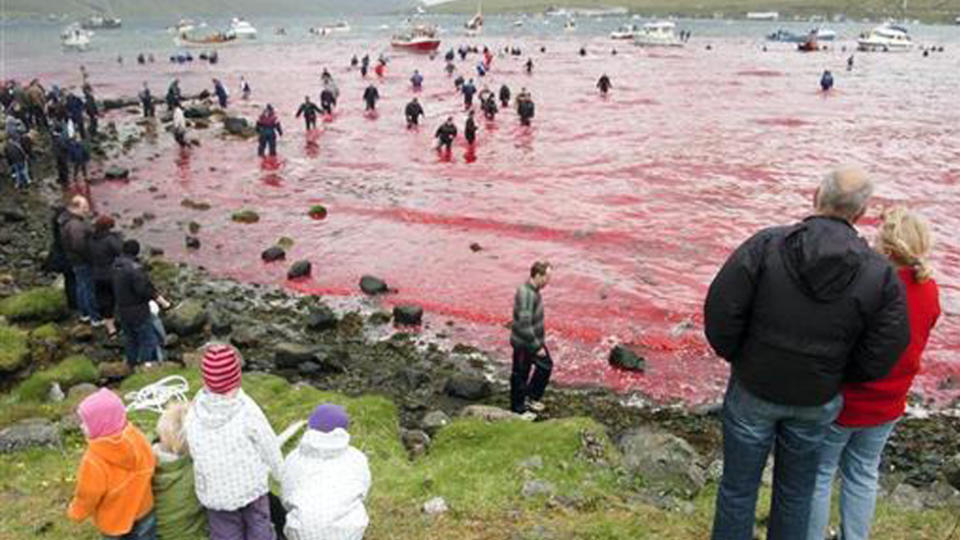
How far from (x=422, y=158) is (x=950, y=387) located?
25.6m

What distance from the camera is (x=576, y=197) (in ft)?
95.6

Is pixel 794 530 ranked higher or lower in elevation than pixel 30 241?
higher

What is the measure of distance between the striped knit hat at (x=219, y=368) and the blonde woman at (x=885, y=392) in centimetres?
432

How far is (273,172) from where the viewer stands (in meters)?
33.9

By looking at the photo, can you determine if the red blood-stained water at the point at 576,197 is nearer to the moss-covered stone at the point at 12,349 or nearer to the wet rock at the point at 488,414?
the wet rock at the point at 488,414

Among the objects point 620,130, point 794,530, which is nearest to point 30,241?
point 794,530

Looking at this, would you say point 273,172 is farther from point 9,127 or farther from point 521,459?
point 521,459

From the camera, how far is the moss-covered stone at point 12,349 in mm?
13648

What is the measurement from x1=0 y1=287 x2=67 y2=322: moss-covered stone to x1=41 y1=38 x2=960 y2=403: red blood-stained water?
5241mm

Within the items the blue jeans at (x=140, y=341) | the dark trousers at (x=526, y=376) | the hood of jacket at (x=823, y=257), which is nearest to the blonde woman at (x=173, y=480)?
the hood of jacket at (x=823, y=257)

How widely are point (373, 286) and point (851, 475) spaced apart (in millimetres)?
14978

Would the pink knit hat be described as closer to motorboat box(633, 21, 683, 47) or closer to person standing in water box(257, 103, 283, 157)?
person standing in water box(257, 103, 283, 157)

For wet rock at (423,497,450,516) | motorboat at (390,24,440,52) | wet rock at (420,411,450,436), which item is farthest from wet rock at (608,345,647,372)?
motorboat at (390,24,440,52)

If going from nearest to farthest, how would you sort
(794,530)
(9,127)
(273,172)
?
1. (794,530)
2. (9,127)
3. (273,172)
